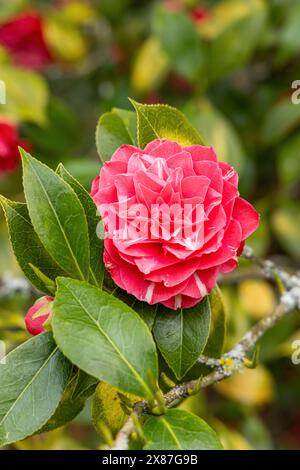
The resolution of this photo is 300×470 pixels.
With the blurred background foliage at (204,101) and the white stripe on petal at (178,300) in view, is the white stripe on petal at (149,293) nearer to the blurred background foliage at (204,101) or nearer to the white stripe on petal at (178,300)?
the white stripe on petal at (178,300)

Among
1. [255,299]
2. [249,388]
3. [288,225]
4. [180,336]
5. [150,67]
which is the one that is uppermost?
[150,67]

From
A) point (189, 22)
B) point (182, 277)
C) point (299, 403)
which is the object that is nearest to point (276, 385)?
point (299, 403)

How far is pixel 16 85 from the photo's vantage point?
1.38 m

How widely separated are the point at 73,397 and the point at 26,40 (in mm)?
1062

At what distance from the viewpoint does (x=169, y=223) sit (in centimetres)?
64

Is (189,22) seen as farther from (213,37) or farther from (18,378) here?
(18,378)

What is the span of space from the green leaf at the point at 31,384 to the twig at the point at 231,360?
77mm

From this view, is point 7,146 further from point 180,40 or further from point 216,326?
point 216,326

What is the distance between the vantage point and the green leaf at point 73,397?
66 centimetres

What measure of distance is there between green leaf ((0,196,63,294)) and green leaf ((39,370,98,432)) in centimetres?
9

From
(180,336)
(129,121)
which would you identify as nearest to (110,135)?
(129,121)

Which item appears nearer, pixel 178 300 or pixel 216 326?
pixel 178 300

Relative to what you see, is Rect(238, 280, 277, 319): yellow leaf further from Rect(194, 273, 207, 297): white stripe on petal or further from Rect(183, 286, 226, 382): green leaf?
Rect(194, 273, 207, 297): white stripe on petal

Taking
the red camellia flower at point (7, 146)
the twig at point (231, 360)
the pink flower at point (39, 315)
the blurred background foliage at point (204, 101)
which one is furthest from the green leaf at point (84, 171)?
the pink flower at point (39, 315)
